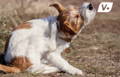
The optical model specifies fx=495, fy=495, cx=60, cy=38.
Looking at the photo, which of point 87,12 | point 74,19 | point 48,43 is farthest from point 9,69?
point 87,12

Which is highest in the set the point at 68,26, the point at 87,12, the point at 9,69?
the point at 87,12

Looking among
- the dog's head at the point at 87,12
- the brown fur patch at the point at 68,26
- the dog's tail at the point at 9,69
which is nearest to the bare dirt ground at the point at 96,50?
the dog's tail at the point at 9,69

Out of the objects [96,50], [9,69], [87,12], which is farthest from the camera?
[96,50]

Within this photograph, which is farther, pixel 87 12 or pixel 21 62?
pixel 21 62

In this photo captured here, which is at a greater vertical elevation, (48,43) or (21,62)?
(48,43)

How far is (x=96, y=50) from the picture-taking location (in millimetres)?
7215

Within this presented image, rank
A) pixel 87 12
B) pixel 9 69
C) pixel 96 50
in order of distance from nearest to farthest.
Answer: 1. pixel 87 12
2. pixel 9 69
3. pixel 96 50

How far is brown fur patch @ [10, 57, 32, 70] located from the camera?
566 centimetres

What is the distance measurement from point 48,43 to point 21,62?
38 cm

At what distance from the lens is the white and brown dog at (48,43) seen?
18.4 feet

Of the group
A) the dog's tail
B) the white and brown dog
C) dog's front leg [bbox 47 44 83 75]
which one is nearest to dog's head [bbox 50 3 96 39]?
the white and brown dog

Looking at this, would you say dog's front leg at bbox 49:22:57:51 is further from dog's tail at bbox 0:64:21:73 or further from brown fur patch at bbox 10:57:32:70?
dog's tail at bbox 0:64:21:73

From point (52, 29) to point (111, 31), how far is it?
3282 mm

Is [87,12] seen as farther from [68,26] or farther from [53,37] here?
[53,37]
